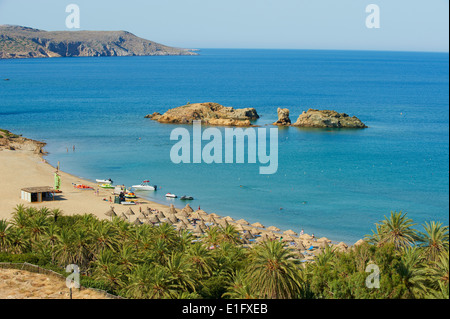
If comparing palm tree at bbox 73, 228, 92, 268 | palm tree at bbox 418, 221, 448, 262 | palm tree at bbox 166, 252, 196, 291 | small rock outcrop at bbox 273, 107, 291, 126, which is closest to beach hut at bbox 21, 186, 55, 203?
palm tree at bbox 73, 228, 92, 268

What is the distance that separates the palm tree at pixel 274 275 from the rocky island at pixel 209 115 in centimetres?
8161

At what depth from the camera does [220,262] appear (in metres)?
32.6

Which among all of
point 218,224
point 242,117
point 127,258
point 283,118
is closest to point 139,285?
point 127,258

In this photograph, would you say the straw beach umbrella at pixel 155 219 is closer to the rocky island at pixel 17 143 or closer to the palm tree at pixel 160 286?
the palm tree at pixel 160 286

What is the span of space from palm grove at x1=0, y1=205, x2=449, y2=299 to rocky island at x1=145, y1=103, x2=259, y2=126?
73.2 metres

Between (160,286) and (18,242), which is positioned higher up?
(18,242)

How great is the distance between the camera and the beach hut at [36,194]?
55.7 meters

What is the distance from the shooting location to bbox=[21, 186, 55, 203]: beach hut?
5566cm

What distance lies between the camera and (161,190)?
65.0 meters

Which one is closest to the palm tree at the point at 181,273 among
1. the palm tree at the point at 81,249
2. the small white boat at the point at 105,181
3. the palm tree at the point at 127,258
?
the palm tree at the point at 127,258

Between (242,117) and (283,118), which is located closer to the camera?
(283,118)

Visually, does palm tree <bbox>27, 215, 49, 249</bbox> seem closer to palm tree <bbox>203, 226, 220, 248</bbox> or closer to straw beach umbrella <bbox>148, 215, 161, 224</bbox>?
straw beach umbrella <bbox>148, 215, 161, 224</bbox>

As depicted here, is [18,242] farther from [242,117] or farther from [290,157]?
[242,117]

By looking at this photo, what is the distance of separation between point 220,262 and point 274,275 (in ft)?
22.5
